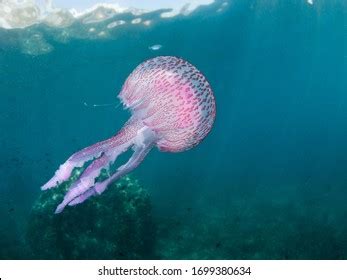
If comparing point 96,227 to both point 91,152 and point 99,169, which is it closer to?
point 99,169

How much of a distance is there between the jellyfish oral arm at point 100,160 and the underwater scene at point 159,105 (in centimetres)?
1

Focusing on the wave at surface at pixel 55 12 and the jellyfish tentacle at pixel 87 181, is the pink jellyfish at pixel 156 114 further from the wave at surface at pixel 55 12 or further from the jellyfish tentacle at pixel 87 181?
the wave at surface at pixel 55 12

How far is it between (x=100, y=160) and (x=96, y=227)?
6093 millimetres

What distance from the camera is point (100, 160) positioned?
295 centimetres

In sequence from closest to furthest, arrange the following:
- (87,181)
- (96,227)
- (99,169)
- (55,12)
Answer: (87,181), (99,169), (96,227), (55,12)

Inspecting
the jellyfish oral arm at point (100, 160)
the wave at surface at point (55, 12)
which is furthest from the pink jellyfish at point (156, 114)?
the wave at surface at point (55, 12)

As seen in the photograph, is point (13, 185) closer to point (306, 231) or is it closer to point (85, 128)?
point (306, 231)

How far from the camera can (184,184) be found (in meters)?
28.0

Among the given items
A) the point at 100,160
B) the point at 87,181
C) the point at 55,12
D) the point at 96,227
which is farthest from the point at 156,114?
the point at 55,12

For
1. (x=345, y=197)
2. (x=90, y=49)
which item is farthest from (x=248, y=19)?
(x=345, y=197)

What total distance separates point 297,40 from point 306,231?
14.2 meters
